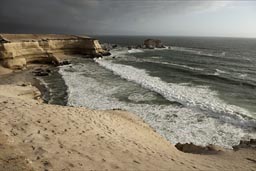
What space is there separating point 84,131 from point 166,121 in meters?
9.14

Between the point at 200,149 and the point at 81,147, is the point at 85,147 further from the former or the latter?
the point at 200,149

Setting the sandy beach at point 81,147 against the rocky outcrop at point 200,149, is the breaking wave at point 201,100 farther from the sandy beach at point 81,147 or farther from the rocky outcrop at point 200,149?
the sandy beach at point 81,147

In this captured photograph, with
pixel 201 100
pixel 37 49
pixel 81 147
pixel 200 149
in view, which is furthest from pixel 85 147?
pixel 37 49

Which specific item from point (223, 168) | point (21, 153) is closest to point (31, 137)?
point (21, 153)

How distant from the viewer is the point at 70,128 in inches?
398

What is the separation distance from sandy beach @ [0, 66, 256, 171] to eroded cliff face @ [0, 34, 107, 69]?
2818 centimetres

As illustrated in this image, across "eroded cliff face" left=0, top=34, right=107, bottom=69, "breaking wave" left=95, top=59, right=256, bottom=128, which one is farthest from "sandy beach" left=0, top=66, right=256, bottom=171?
"eroded cliff face" left=0, top=34, right=107, bottom=69

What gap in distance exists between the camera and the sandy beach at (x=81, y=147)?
7.20 metres

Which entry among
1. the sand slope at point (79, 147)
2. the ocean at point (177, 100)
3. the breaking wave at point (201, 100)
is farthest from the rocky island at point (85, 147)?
the breaking wave at point (201, 100)

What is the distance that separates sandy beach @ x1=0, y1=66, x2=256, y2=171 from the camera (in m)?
7.20

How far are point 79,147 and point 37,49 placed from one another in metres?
42.0

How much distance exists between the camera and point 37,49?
45.8 meters

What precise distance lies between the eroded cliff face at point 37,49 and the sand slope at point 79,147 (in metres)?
28.3

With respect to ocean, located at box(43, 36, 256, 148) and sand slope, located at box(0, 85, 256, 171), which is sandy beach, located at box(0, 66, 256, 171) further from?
ocean, located at box(43, 36, 256, 148)
